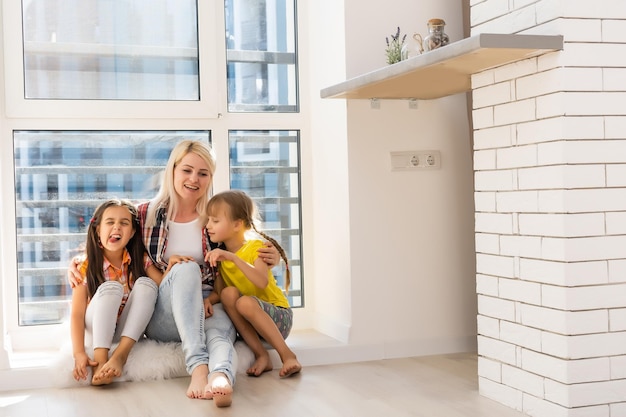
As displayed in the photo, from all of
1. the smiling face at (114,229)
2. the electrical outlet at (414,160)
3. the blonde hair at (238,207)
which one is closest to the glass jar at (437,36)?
the electrical outlet at (414,160)

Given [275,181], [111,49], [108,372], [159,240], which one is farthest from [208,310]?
[111,49]

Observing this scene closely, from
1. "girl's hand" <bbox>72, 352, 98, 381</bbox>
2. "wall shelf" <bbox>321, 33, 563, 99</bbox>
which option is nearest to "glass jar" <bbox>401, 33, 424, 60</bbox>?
"wall shelf" <bbox>321, 33, 563, 99</bbox>

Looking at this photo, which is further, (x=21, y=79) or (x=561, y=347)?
(x=21, y=79)

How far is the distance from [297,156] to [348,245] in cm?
55

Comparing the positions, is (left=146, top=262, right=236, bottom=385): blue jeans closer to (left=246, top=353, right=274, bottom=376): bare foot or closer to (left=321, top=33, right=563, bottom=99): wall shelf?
(left=246, top=353, right=274, bottom=376): bare foot

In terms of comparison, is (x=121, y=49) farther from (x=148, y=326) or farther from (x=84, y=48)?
(x=148, y=326)

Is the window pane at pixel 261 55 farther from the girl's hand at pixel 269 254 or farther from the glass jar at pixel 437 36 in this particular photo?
the glass jar at pixel 437 36

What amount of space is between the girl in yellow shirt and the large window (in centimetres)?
44

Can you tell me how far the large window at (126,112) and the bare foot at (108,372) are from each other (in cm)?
64

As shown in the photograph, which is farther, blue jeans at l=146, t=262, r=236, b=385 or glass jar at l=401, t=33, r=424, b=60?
glass jar at l=401, t=33, r=424, b=60

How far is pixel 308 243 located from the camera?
3.67 metres

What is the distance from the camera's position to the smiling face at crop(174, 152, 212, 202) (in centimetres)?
316

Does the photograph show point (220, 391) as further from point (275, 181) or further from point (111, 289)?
point (275, 181)

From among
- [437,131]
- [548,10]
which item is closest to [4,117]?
[437,131]
